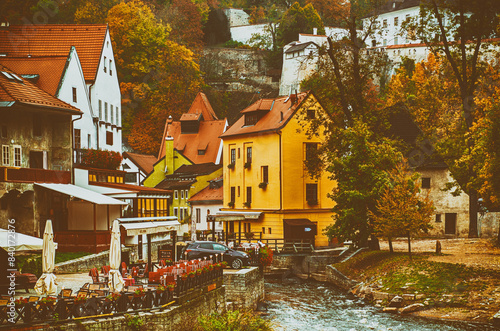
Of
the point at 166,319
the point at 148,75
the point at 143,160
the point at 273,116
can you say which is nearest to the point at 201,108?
the point at 148,75

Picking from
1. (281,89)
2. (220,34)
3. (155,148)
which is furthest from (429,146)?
(220,34)

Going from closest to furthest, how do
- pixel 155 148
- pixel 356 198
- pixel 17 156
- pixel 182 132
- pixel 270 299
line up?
1. pixel 17 156
2. pixel 270 299
3. pixel 356 198
4. pixel 182 132
5. pixel 155 148

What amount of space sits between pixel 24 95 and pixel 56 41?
15.2m

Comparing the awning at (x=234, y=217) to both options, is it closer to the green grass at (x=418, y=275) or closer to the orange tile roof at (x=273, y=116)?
the orange tile roof at (x=273, y=116)

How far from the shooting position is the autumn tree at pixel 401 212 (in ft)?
123

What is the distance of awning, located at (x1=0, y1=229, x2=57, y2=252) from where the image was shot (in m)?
20.5

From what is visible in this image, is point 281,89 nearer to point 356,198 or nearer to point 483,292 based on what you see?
point 356,198

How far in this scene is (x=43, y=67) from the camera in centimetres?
4109

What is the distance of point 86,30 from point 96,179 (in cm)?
1246

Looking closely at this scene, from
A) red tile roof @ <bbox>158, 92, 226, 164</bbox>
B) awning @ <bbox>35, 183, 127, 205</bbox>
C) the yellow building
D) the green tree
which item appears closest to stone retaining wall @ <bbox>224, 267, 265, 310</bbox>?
awning @ <bbox>35, 183, 127, 205</bbox>

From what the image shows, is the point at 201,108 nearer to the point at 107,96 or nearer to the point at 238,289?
the point at 107,96

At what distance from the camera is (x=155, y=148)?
8888 cm

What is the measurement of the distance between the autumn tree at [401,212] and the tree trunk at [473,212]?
34.1 ft

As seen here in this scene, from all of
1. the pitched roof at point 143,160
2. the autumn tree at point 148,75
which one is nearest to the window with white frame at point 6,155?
the autumn tree at point 148,75
